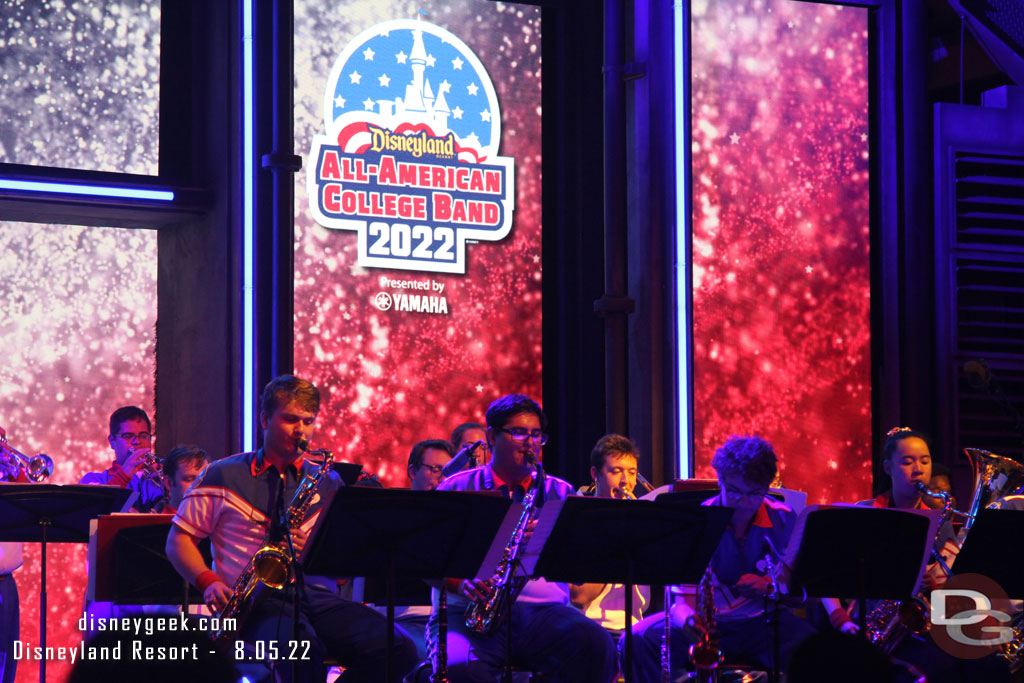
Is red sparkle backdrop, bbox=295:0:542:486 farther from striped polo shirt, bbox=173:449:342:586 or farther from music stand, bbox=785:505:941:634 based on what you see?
music stand, bbox=785:505:941:634

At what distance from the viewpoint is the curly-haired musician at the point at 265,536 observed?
5.91 m

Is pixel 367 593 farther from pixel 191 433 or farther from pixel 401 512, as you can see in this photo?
pixel 191 433

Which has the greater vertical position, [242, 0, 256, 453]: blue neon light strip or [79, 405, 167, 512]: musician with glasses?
[242, 0, 256, 453]: blue neon light strip

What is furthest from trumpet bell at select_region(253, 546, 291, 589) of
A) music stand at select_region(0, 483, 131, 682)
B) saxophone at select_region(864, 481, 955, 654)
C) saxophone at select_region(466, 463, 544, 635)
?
saxophone at select_region(864, 481, 955, 654)

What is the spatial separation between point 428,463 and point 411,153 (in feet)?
8.17

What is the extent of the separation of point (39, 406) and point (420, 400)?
254 cm

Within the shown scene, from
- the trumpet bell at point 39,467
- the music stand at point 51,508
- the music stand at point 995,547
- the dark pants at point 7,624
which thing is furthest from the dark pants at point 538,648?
the trumpet bell at point 39,467

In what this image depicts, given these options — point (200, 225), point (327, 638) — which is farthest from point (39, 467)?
point (327, 638)

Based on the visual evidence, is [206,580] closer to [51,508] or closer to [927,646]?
[51,508]

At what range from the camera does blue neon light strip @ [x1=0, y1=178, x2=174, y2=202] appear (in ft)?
29.0

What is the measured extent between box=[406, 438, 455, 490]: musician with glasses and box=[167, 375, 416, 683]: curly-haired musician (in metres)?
2.03

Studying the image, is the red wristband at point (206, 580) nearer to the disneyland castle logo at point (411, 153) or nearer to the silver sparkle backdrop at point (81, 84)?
the disneyland castle logo at point (411, 153)

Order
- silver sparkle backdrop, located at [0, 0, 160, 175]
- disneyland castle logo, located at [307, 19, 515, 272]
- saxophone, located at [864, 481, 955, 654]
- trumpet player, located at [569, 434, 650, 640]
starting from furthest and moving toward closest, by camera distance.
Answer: disneyland castle logo, located at [307, 19, 515, 272], silver sparkle backdrop, located at [0, 0, 160, 175], trumpet player, located at [569, 434, 650, 640], saxophone, located at [864, 481, 955, 654]

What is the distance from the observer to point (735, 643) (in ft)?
21.7
